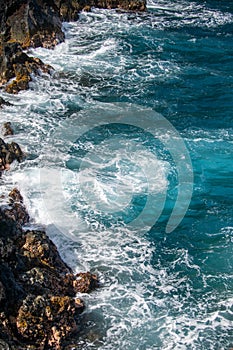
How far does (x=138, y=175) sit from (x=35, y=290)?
1077 centimetres

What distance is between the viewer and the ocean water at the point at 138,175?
21453mm

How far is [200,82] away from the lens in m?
41.4

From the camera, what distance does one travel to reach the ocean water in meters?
21.5

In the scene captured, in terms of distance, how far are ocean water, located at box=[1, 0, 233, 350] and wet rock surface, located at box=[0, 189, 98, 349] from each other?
2.38 feet

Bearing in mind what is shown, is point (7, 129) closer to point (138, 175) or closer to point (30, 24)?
point (138, 175)

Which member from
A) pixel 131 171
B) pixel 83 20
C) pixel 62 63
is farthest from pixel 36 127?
pixel 83 20

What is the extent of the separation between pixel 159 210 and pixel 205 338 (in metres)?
8.67

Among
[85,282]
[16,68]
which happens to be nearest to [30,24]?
[16,68]

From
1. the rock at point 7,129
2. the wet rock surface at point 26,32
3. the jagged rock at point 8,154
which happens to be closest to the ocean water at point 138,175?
the rock at point 7,129

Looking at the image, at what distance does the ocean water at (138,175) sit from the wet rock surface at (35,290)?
725 millimetres

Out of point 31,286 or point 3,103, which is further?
point 3,103

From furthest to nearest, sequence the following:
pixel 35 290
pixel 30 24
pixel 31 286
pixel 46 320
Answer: pixel 30 24, pixel 31 286, pixel 35 290, pixel 46 320

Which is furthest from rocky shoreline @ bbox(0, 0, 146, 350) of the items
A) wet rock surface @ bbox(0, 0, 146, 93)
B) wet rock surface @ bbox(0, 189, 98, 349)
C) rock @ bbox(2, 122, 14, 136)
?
wet rock surface @ bbox(0, 0, 146, 93)

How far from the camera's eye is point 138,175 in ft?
98.6
